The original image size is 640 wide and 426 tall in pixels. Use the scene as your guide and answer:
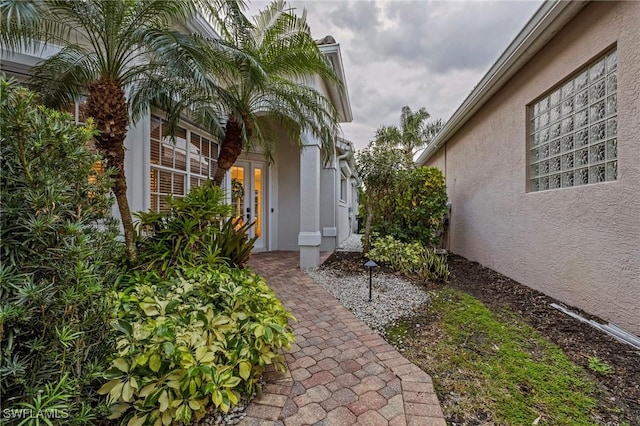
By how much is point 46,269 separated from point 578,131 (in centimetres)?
630

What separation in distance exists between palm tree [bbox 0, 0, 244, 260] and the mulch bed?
495cm

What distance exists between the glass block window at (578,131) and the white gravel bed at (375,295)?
9.68 ft

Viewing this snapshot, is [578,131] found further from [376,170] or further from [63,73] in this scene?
[63,73]

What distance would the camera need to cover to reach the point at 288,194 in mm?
9555

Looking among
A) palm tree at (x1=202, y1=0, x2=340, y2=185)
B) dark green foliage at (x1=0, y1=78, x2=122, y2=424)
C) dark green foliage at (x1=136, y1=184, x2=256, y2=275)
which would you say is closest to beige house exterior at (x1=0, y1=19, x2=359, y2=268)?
dark green foliage at (x1=136, y1=184, x2=256, y2=275)

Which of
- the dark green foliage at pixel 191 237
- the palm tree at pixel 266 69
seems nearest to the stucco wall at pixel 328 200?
the palm tree at pixel 266 69

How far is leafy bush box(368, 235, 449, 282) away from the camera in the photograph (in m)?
5.93

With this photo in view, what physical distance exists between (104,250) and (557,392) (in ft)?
12.1

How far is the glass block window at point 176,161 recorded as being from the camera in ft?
17.3

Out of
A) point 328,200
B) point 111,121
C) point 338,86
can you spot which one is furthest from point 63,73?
point 328,200

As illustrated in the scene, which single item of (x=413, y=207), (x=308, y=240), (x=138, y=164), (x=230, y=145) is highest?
(x=230, y=145)

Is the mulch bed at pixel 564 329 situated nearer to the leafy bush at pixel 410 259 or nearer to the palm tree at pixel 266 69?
the leafy bush at pixel 410 259

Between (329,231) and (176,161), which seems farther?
(329,231)

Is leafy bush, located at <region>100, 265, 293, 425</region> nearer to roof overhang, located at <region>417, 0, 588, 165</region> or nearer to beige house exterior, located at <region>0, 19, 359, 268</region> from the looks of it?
beige house exterior, located at <region>0, 19, 359, 268</region>
